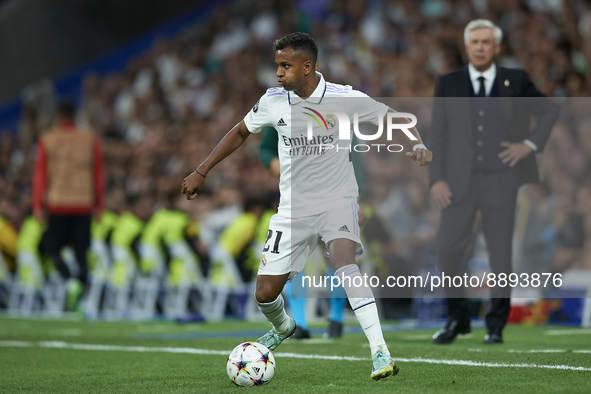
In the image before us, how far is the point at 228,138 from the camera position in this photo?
5.24m

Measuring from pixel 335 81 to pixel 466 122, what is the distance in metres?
7.88

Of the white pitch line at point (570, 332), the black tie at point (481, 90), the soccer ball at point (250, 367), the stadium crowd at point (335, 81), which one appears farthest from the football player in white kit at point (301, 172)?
the white pitch line at point (570, 332)

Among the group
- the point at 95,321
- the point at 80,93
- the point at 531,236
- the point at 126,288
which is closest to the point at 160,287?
the point at 126,288

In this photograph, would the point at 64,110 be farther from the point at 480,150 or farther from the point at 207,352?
the point at 480,150

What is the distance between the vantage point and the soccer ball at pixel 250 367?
473cm

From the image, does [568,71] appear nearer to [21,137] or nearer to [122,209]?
[122,209]

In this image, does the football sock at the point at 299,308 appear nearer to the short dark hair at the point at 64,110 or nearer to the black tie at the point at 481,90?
the black tie at the point at 481,90

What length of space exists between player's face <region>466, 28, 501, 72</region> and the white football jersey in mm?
2087

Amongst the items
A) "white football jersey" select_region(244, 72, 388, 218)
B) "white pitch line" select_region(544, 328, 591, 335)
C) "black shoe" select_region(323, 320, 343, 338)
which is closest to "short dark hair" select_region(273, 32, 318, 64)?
Result: "white football jersey" select_region(244, 72, 388, 218)

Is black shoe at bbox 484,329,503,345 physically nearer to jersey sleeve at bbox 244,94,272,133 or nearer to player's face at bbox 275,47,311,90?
jersey sleeve at bbox 244,94,272,133

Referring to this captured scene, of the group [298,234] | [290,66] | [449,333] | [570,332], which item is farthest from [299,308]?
[290,66]

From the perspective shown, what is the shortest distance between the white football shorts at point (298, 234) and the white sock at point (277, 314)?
0.62ft

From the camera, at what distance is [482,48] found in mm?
6938

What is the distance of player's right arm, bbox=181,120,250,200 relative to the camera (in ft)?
16.7
